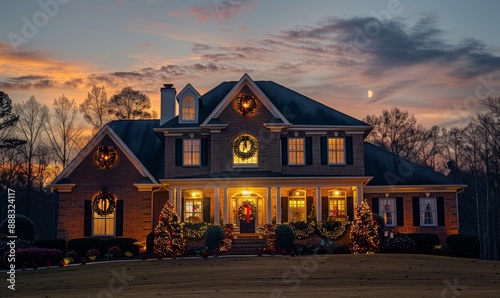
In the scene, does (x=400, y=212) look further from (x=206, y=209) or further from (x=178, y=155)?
(x=178, y=155)

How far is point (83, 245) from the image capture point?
120 ft

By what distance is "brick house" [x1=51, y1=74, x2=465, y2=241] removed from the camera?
37250 mm

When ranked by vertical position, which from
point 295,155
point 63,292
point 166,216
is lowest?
point 63,292

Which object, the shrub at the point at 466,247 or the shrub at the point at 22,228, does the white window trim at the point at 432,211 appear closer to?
A: the shrub at the point at 466,247

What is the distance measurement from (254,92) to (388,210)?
1076cm

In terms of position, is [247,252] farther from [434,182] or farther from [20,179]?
[20,179]

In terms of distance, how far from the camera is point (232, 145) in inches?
1486

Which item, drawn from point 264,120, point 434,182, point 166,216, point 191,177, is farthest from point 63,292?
point 434,182

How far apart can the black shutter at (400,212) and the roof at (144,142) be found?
14.2m

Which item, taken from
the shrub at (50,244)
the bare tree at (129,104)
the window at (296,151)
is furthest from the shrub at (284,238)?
the bare tree at (129,104)

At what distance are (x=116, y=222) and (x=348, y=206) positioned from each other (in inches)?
526

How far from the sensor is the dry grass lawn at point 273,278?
20297 millimetres

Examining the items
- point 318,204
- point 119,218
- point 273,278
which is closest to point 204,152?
point 119,218

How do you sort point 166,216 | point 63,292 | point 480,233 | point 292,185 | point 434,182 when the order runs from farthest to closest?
point 480,233 < point 434,182 < point 292,185 < point 166,216 < point 63,292
